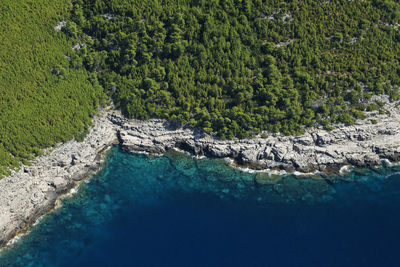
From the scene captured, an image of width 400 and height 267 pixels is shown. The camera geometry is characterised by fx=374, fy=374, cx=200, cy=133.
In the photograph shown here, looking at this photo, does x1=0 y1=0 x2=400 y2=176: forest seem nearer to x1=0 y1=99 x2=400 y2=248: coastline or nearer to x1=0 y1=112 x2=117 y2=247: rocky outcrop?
x1=0 y1=99 x2=400 y2=248: coastline

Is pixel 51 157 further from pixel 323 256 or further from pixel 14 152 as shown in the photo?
pixel 323 256

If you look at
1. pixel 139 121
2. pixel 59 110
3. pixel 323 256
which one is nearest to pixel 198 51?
pixel 139 121

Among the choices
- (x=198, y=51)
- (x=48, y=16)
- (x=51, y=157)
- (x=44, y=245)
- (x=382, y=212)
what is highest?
(x=48, y=16)

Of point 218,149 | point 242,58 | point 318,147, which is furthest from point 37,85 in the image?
point 318,147

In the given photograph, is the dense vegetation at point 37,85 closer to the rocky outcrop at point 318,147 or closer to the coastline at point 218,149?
the coastline at point 218,149

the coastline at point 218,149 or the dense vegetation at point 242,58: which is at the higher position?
the dense vegetation at point 242,58

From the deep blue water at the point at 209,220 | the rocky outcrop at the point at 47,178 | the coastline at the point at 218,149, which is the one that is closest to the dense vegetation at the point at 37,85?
the rocky outcrop at the point at 47,178
